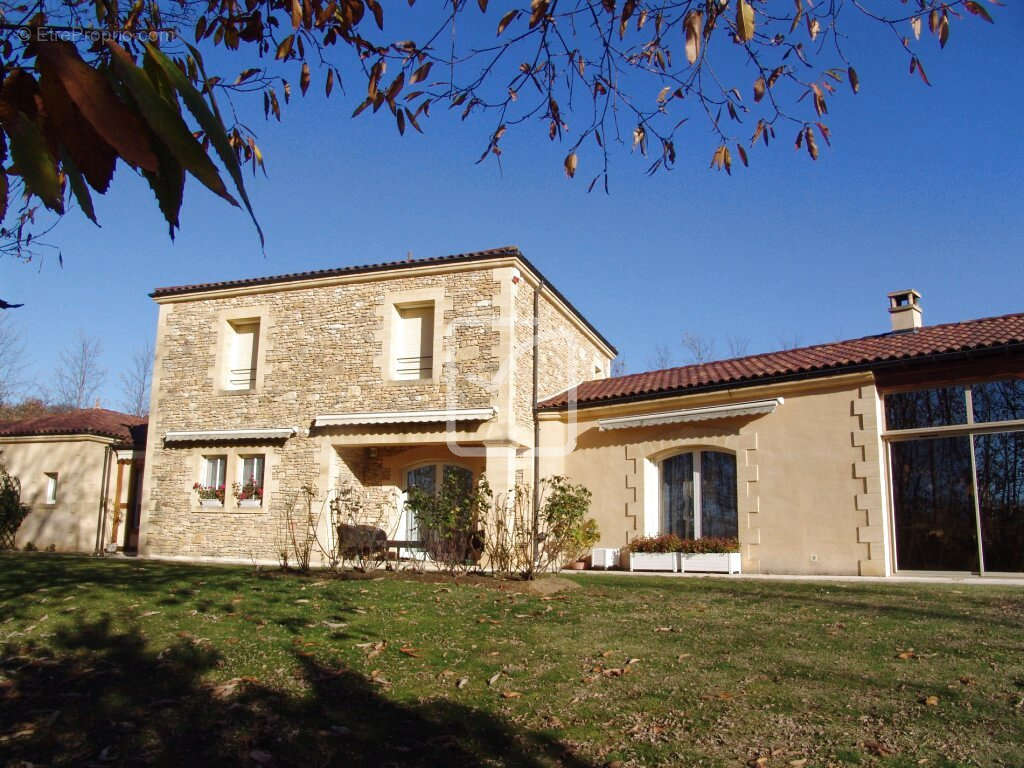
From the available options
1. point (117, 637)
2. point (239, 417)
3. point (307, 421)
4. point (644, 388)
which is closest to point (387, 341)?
point (307, 421)

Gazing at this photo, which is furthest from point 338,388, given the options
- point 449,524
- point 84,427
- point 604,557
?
point 84,427

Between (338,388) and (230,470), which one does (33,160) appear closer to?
(338,388)

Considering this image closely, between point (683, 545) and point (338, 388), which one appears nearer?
point (683, 545)

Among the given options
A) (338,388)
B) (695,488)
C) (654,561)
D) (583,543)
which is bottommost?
(654,561)

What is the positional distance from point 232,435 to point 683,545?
1000 cm

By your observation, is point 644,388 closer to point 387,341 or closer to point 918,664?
point 387,341

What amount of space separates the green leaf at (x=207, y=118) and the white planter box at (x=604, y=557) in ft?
48.0

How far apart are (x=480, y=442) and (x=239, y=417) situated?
5.86 metres

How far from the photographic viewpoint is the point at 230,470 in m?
17.7

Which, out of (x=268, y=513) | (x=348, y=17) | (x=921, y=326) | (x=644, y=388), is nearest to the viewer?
(x=348, y=17)

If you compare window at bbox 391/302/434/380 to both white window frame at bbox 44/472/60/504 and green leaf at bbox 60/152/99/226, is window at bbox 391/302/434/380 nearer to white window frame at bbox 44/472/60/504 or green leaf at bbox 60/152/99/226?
white window frame at bbox 44/472/60/504

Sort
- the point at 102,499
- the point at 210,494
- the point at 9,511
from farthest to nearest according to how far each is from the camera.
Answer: the point at 102,499 < the point at 9,511 < the point at 210,494

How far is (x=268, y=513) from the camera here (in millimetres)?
17078

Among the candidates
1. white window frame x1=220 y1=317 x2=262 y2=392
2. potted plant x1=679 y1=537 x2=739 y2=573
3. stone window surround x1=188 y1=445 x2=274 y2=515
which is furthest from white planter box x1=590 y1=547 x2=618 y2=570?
white window frame x1=220 y1=317 x2=262 y2=392
